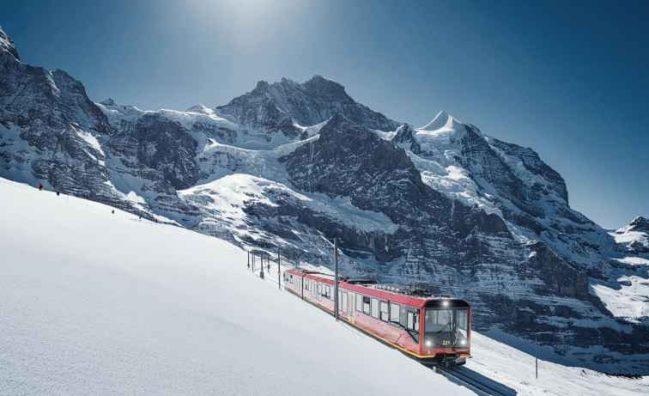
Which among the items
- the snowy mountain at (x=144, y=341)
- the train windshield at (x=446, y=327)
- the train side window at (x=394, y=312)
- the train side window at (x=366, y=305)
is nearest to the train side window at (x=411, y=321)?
the train windshield at (x=446, y=327)

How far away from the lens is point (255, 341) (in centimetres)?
731

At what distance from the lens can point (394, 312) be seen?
2322 centimetres

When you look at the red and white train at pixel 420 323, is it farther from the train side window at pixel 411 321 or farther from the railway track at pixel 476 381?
the railway track at pixel 476 381

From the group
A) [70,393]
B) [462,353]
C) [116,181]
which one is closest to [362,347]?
[70,393]

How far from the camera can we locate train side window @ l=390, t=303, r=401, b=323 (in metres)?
22.8

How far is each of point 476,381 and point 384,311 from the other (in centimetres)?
640

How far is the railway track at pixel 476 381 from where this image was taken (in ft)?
59.8

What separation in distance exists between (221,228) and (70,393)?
161m

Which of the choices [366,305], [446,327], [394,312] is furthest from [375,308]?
[446,327]

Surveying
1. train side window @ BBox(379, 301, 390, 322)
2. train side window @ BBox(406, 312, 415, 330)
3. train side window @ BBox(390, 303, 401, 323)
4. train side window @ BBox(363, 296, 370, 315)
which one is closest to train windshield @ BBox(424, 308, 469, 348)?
train side window @ BBox(406, 312, 415, 330)

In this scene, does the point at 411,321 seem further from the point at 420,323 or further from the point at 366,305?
the point at 366,305

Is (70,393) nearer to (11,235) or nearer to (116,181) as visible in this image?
(11,235)

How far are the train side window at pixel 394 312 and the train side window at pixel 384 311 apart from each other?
0.47 metres

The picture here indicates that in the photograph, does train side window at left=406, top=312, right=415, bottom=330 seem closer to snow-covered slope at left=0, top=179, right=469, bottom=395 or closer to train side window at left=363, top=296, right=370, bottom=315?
train side window at left=363, top=296, right=370, bottom=315
